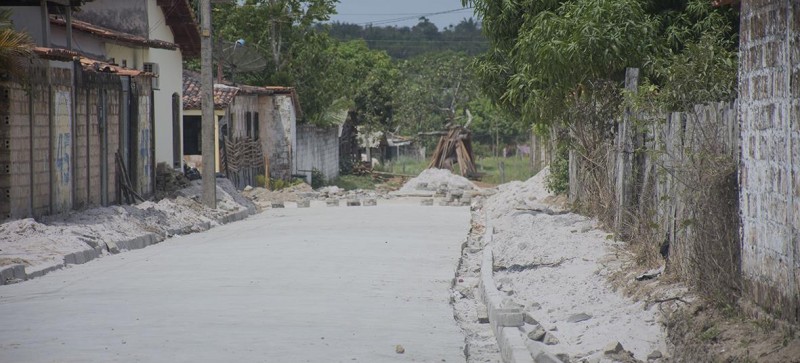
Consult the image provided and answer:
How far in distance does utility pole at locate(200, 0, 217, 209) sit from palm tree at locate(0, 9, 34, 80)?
9.17m

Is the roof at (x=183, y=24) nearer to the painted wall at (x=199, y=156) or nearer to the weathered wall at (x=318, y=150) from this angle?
the painted wall at (x=199, y=156)

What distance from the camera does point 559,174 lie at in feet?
88.0

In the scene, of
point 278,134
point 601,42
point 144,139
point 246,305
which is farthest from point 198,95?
point 246,305

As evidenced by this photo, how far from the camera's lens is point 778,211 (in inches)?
338

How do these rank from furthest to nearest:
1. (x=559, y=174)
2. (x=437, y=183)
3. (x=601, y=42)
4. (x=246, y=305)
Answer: (x=437, y=183) < (x=559, y=174) < (x=601, y=42) < (x=246, y=305)

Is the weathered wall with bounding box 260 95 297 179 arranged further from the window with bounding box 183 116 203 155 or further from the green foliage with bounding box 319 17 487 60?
the green foliage with bounding box 319 17 487 60

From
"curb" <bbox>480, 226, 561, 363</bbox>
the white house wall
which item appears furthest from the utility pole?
"curb" <bbox>480, 226, 561, 363</bbox>

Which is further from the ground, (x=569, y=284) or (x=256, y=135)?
(x=256, y=135)

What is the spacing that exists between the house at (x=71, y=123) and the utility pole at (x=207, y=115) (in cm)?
130

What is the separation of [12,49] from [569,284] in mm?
9932

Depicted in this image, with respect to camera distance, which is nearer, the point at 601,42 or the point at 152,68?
the point at 601,42

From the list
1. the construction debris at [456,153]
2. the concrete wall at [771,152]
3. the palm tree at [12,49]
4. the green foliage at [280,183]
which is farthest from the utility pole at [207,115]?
the construction debris at [456,153]

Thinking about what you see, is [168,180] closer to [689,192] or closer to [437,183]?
[437,183]

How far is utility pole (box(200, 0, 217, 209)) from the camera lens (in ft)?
96.4
